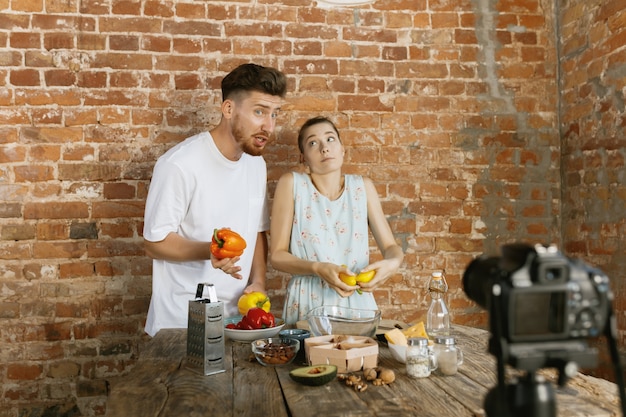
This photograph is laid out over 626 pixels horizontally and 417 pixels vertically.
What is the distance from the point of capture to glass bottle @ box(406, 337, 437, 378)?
57.7 inches

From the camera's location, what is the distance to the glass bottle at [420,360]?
4.81ft

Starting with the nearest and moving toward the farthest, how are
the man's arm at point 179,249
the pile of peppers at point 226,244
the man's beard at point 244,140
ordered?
the pile of peppers at point 226,244 → the man's arm at point 179,249 → the man's beard at point 244,140

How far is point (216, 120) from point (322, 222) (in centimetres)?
84

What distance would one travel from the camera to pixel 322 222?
2590 millimetres

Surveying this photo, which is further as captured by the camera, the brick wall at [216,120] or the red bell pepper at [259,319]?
the brick wall at [216,120]

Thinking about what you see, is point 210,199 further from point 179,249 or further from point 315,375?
point 315,375

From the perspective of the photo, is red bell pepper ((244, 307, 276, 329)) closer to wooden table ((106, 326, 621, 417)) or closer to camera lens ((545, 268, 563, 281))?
wooden table ((106, 326, 621, 417))

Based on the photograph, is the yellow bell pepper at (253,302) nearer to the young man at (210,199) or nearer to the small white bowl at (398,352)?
the young man at (210,199)

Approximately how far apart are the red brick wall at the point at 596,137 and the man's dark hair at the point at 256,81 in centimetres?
161

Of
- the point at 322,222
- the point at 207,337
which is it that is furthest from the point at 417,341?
the point at 322,222

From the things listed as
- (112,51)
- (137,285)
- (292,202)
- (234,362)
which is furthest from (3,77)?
(234,362)

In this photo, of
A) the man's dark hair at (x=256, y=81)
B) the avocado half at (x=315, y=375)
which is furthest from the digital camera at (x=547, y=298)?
the man's dark hair at (x=256, y=81)

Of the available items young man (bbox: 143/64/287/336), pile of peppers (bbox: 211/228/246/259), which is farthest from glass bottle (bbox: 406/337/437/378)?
young man (bbox: 143/64/287/336)

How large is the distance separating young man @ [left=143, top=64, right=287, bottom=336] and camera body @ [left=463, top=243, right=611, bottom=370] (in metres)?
1.65
